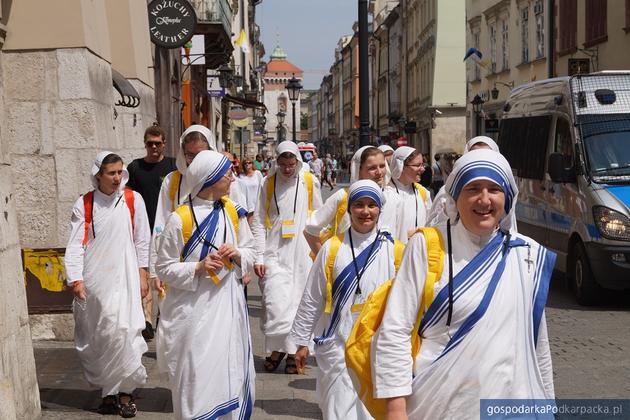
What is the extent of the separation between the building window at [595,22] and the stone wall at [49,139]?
2093cm

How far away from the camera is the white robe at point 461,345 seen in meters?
3.69

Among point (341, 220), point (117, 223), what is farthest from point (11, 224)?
point (341, 220)

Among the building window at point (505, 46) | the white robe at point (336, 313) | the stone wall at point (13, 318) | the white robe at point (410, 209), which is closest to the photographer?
the white robe at point (336, 313)

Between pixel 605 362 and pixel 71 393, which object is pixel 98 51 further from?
pixel 605 362

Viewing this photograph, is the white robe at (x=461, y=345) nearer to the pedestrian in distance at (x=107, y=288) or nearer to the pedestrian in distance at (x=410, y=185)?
the pedestrian in distance at (x=107, y=288)

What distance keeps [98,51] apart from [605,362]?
5.50 metres

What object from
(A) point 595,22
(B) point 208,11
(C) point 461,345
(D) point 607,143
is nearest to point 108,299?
(C) point 461,345

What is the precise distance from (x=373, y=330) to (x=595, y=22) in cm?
2745

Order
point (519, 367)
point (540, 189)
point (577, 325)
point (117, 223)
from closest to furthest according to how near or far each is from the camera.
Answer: point (519, 367)
point (117, 223)
point (577, 325)
point (540, 189)

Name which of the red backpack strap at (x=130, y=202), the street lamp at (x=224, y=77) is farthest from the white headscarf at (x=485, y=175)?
the street lamp at (x=224, y=77)

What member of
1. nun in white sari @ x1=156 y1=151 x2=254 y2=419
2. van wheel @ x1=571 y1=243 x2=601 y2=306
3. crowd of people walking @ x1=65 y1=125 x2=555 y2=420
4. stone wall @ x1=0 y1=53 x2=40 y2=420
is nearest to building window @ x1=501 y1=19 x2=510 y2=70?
van wheel @ x1=571 y1=243 x2=601 y2=306

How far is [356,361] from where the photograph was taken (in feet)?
12.7

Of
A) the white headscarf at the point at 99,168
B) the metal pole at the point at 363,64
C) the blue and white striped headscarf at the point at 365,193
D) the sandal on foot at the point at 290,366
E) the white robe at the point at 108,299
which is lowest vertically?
the sandal on foot at the point at 290,366

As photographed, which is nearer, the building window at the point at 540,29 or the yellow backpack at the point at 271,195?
the yellow backpack at the point at 271,195
